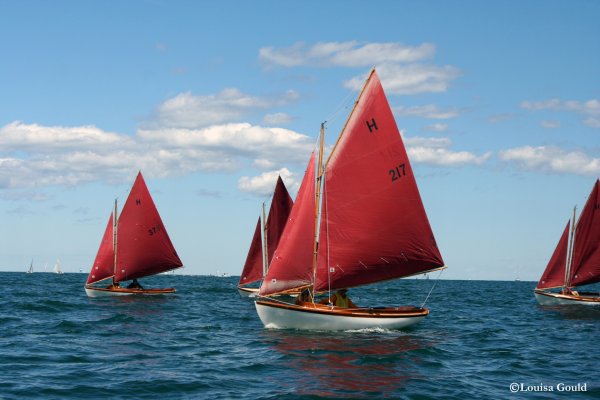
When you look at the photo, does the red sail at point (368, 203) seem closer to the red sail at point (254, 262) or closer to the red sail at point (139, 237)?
the red sail at point (254, 262)

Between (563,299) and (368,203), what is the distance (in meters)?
30.4

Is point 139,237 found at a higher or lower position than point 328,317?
higher

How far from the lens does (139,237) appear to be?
200 ft

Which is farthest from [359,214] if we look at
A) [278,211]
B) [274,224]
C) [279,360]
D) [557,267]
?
[557,267]

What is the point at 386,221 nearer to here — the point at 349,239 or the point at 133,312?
the point at 349,239

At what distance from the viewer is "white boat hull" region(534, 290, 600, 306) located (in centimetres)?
5450

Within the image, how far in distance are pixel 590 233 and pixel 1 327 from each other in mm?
44395

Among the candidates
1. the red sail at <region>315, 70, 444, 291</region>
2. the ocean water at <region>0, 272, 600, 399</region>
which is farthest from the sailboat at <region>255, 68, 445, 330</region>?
the ocean water at <region>0, 272, 600, 399</region>

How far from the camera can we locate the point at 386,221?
3369 centimetres

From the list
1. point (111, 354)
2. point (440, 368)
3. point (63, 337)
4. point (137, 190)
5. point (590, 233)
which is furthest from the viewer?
point (137, 190)

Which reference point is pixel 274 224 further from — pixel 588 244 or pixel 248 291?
pixel 588 244

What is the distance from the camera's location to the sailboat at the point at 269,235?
62.0 meters

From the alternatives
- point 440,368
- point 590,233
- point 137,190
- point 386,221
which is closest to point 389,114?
point 386,221

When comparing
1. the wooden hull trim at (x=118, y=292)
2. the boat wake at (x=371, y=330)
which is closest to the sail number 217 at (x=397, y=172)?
the boat wake at (x=371, y=330)
